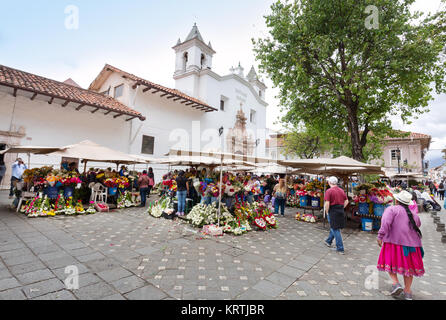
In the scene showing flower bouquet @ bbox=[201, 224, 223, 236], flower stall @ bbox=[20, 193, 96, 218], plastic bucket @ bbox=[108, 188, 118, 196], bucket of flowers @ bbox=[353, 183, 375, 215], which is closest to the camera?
flower bouquet @ bbox=[201, 224, 223, 236]

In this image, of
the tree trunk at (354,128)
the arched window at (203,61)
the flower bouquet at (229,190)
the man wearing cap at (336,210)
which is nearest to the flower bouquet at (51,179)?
the flower bouquet at (229,190)

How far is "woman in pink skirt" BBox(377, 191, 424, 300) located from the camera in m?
3.24

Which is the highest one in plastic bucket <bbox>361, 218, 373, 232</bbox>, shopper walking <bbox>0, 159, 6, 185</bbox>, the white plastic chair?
shopper walking <bbox>0, 159, 6, 185</bbox>

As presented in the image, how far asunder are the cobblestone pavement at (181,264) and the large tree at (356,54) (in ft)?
26.5

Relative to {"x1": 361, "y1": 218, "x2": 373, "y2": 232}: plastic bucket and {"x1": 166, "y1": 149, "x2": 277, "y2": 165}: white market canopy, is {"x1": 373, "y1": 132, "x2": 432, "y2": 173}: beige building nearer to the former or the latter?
{"x1": 361, "y1": 218, "x2": 373, "y2": 232}: plastic bucket

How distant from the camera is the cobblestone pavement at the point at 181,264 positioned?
10.4 ft

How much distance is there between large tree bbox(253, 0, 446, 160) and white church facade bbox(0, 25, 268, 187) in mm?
6840

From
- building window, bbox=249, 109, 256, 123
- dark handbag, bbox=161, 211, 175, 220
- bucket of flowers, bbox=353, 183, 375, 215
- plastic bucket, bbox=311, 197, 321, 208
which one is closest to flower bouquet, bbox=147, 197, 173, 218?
dark handbag, bbox=161, 211, 175, 220

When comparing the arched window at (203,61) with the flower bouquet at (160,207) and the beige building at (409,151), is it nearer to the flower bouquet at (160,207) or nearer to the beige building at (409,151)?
the flower bouquet at (160,207)

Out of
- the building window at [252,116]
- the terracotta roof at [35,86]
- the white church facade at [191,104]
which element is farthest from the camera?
the building window at [252,116]

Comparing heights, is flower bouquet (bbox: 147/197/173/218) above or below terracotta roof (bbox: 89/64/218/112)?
below

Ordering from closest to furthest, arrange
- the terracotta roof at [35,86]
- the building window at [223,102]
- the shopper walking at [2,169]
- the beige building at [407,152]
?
the terracotta roof at [35,86] < the shopper walking at [2,169] < the building window at [223,102] < the beige building at [407,152]

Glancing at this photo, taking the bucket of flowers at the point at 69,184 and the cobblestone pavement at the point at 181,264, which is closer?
the cobblestone pavement at the point at 181,264

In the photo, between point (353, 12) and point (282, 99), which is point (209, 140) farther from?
point (353, 12)
